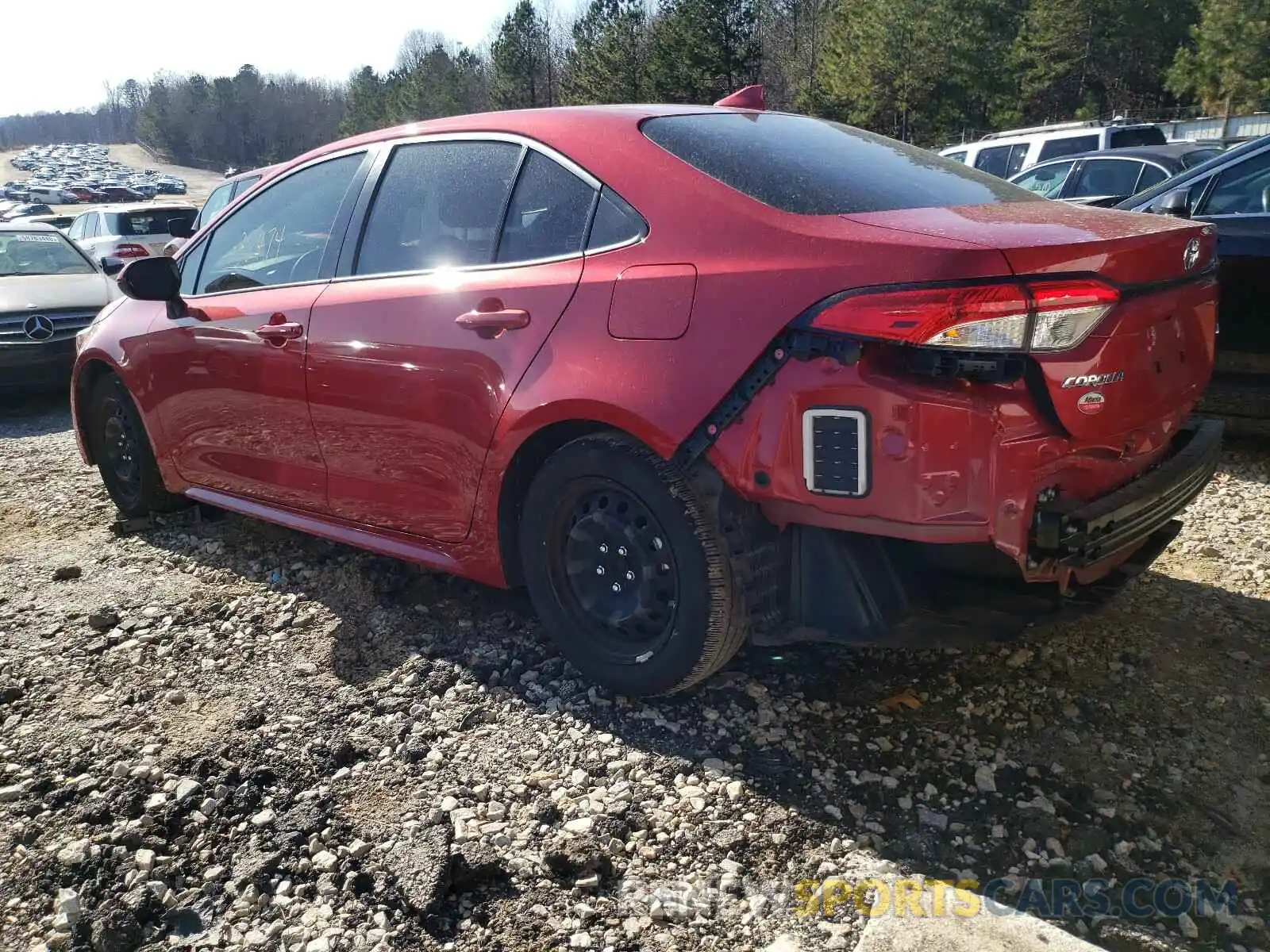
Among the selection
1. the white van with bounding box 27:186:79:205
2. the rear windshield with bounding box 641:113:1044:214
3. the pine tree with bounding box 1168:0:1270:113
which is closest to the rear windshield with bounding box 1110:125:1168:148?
the rear windshield with bounding box 641:113:1044:214

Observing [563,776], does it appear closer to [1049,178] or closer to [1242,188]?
[1242,188]

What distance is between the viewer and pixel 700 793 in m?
2.59

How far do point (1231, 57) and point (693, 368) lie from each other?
39569 mm

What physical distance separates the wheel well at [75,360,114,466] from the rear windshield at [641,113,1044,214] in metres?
3.27

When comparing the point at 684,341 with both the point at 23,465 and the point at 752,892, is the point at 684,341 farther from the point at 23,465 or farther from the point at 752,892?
the point at 23,465

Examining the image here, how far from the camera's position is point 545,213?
301cm

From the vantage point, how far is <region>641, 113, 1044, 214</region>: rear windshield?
2.64 metres

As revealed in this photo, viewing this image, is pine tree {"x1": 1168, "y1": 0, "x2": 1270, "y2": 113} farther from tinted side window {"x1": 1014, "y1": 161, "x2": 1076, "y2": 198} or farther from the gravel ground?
the gravel ground

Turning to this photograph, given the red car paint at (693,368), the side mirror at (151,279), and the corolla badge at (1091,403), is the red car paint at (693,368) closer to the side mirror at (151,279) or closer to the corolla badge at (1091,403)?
the corolla badge at (1091,403)

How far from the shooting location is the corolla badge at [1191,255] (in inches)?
101

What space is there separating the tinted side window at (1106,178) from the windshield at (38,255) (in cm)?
1003

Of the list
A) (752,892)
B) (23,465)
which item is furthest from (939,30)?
(752,892)

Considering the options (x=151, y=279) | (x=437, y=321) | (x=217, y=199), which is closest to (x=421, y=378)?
(x=437, y=321)

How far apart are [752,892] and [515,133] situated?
233 centimetres
